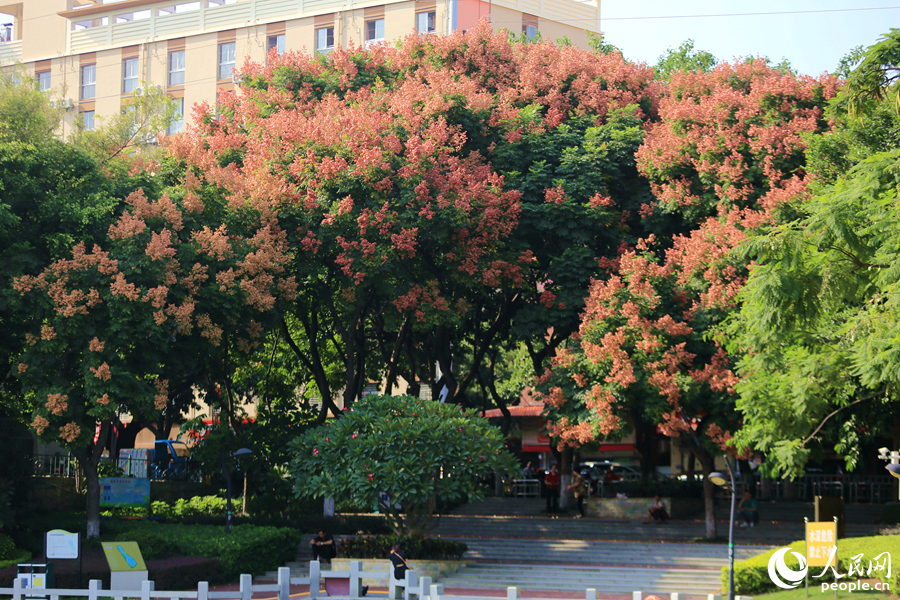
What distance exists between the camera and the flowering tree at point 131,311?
63.7 feet

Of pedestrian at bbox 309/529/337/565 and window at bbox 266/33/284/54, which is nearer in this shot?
pedestrian at bbox 309/529/337/565

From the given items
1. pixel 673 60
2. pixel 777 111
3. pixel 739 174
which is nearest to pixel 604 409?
pixel 739 174

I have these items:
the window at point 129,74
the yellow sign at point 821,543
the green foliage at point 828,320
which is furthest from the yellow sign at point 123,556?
the window at point 129,74

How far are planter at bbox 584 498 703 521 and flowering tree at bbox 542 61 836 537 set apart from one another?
136 inches

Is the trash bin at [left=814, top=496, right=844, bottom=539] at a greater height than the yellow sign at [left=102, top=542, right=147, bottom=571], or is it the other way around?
the trash bin at [left=814, top=496, right=844, bottom=539]

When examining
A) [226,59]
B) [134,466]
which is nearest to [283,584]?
[134,466]

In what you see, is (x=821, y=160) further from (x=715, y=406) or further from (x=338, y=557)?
(x=338, y=557)

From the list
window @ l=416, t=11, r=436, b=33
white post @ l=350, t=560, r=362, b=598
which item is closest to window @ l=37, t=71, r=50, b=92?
window @ l=416, t=11, r=436, b=33

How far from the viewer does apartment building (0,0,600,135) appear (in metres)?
45.3

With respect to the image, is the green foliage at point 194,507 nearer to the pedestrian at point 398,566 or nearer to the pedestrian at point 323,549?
the pedestrian at point 323,549

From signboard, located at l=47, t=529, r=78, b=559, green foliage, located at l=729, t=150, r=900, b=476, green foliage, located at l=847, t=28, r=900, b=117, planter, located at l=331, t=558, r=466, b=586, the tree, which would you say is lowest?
planter, located at l=331, t=558, r=466, b=586

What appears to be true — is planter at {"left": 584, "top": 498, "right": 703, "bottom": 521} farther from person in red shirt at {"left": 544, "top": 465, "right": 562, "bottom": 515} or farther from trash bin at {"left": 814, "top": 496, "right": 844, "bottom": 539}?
trash bin at {"left": 814, "top": 496, "right": 844, "bottom": 539}

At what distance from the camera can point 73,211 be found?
65.2ft

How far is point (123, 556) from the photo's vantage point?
16984 mm
